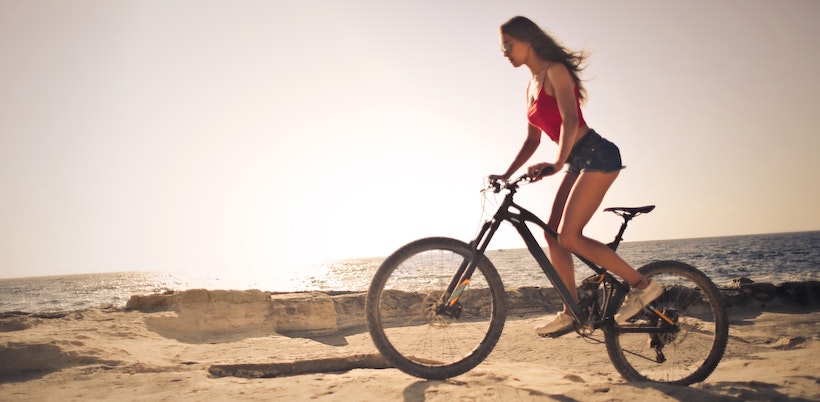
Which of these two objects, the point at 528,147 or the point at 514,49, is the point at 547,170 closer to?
the point at 528,147

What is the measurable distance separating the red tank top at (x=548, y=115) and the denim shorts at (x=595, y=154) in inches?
5.2

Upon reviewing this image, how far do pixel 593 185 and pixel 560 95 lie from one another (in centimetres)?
65

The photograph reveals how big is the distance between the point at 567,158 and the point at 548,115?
0.35 m

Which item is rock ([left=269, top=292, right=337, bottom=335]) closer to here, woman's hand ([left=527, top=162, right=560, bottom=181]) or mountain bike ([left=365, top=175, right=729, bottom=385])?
mountain bike ([left=365, top=175, right=729, bottom=385])

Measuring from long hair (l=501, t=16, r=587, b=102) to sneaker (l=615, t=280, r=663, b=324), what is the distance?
141 centimetres

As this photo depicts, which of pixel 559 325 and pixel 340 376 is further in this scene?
pixel 559 325

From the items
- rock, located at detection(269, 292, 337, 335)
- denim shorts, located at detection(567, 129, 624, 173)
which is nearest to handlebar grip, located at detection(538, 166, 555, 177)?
denim shorts, located at detection(567, 129, 624, 173)

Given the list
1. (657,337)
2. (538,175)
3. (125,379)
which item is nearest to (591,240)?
(538,175)

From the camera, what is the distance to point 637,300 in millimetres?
2992

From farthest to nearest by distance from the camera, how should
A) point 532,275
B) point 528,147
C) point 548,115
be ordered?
1. point 532,275
2. point 528,147
3. point 548,115

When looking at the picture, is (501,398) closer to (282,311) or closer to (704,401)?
(704,401)

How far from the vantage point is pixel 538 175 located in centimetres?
298

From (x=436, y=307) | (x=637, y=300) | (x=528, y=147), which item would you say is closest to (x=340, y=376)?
(x=436, y=307)

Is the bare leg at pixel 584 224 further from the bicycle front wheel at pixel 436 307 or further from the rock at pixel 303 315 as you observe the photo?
the rock at pixel 303 315
